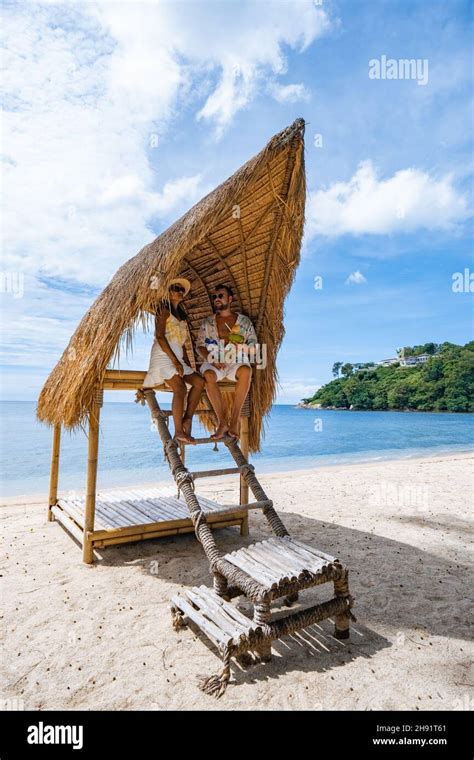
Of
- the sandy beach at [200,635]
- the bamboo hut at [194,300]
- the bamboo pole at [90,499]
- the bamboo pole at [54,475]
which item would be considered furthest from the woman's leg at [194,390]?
the bamboo pole at [54,475]

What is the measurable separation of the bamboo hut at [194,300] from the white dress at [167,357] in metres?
0.14

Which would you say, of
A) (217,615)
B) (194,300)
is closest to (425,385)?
(194,300)

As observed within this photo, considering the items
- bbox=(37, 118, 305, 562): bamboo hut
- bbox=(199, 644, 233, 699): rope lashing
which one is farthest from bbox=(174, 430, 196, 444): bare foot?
bbox=(199, 644, 233, 699): rope lashing

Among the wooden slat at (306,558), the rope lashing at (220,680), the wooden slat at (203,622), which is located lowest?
the rope lashing at (220,680)

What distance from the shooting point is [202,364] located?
4621 mm

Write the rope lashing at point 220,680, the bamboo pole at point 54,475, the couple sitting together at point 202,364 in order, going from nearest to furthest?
the rope lashing at point 220,680 < the couple sitting together at point 202,364 < the bamboo pole at point 54,475

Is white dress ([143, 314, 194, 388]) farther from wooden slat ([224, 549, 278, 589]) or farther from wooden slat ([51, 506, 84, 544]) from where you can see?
wooden slat ([224, 549, 278, 589])

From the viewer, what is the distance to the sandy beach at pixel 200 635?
227 centimetres

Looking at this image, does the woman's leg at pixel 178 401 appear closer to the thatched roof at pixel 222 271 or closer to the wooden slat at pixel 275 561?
the thatched roof at pixel 222 271

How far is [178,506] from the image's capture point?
17.8 ft

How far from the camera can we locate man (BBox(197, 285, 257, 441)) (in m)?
4.48
